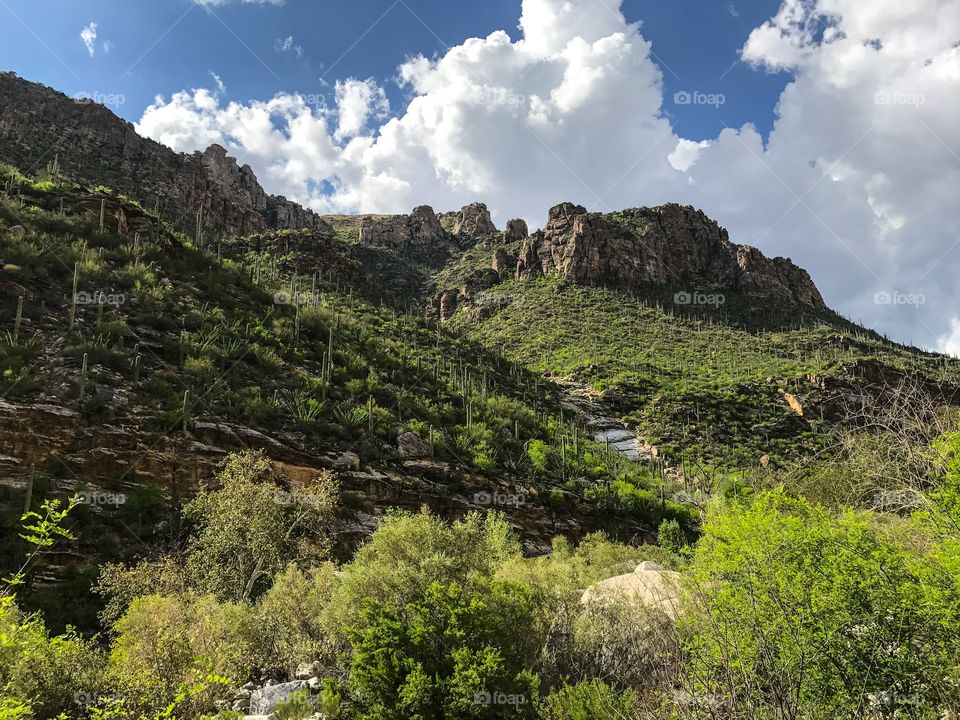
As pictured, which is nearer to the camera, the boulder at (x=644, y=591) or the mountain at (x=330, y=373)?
the boulder at (x=644, y=591)

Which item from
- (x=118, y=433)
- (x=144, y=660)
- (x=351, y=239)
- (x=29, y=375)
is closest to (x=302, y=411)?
(x=118, y=433)

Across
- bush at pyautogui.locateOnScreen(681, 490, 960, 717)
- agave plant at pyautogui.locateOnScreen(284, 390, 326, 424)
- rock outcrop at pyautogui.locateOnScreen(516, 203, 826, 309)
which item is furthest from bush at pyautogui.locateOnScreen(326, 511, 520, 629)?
rock outcrop at pyautogui.locateOnScreen(516, 203, 826, 309)

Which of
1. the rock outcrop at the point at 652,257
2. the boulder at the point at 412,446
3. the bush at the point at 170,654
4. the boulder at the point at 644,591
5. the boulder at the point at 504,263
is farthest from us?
the boulder at the point at 504,263

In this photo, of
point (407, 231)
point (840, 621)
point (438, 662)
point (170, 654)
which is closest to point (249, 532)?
point (170, 654)

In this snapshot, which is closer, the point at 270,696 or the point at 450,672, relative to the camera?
the point at 450,672

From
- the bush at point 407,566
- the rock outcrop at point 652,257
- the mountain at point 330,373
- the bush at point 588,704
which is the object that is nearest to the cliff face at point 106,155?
the mountain at point 330,373

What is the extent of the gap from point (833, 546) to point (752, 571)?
5.91ft

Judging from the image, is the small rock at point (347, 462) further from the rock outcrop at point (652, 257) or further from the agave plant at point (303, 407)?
the rock outcrop at point (652, 257)

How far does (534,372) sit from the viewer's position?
48219 mm

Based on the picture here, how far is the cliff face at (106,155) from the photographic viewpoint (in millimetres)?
42288

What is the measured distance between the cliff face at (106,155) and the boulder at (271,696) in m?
39.2

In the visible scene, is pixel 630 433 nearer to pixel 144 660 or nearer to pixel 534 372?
pixel 534 372

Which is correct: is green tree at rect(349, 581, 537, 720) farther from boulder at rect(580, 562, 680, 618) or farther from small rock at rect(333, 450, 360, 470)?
small rock at rect(333, 450, 360, 470)

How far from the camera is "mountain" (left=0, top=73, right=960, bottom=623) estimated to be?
54.1 feet
